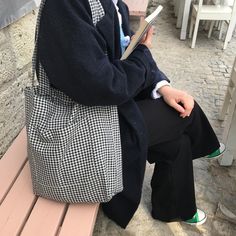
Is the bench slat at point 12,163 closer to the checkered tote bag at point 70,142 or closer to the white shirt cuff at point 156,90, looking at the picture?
the checkered tote bag at point 70,142

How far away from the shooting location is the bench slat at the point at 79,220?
1.20 meters

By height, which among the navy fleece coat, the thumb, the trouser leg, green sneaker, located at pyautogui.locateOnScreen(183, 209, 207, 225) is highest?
the navy fleece coat

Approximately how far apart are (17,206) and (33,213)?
80 millimetres

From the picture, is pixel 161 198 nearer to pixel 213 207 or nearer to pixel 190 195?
pixel 190 195

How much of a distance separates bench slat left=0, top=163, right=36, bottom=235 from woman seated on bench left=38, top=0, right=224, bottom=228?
410mm

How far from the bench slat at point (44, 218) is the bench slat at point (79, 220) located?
0.10 ft

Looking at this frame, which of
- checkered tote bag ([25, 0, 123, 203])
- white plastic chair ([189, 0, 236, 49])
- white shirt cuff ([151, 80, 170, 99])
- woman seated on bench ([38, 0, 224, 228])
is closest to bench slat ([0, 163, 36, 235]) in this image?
checkered tote bag ([25, 0, 123, 203])

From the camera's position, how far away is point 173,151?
1.53m

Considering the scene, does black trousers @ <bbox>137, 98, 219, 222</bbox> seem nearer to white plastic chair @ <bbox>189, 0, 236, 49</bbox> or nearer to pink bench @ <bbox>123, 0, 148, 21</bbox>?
pink bench @ <bbox>123, 0, 148, 21</bbox>

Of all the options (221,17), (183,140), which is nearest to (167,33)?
(221,17)

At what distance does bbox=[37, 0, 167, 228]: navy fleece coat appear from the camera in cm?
103

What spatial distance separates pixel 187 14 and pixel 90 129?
11.6ft

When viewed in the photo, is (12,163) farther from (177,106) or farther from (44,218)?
(177,106)

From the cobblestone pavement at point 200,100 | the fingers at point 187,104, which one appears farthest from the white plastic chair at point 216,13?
the fingers at point 187,104
